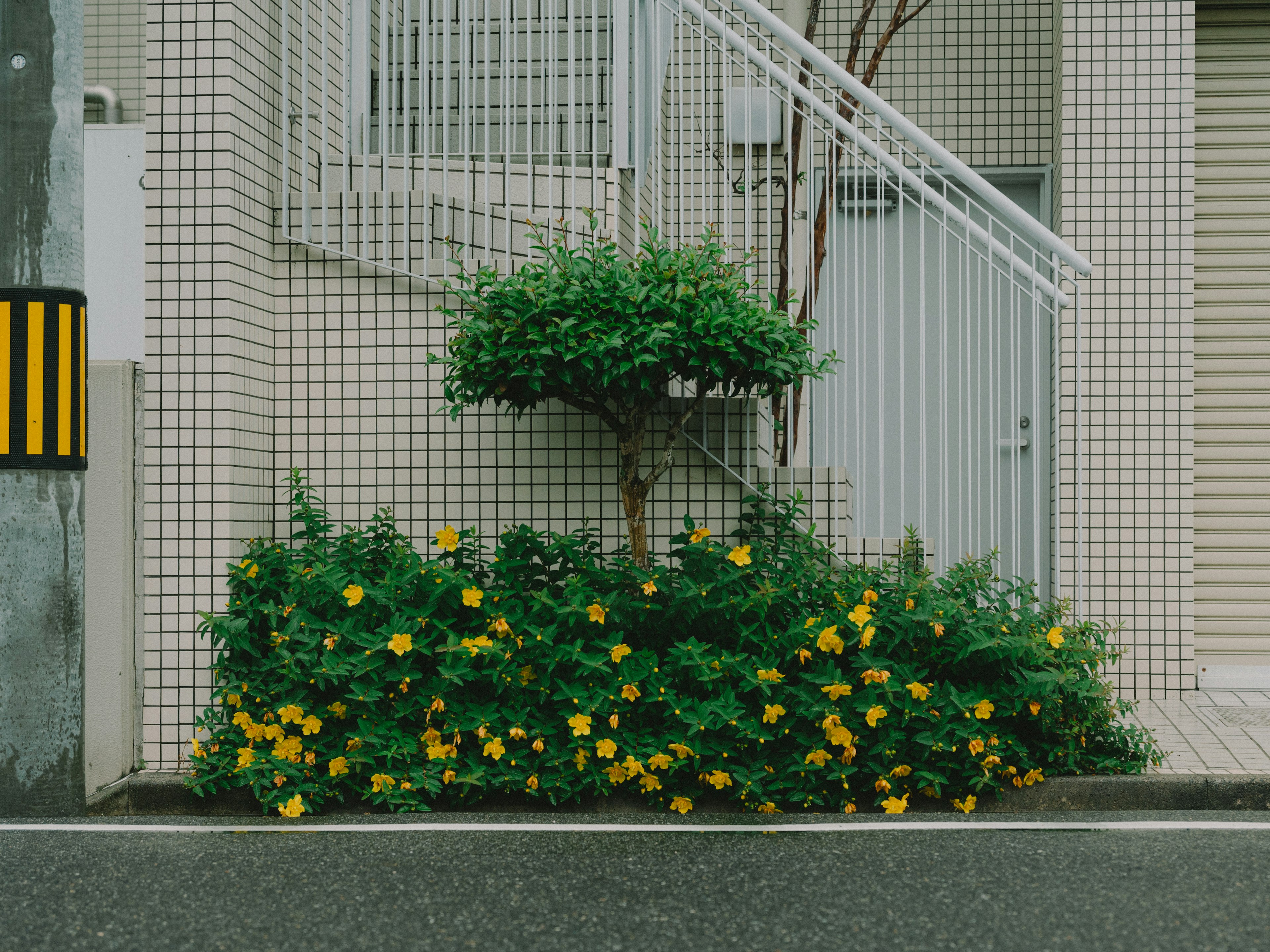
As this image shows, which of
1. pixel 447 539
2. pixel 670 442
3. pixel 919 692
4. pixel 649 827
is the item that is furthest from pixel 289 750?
pixel 919 692

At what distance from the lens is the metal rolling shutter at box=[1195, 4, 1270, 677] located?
6402 mm

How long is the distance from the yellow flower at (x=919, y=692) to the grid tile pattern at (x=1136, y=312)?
2150 mm

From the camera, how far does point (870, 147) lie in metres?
4.81

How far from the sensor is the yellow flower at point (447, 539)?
15.3ft

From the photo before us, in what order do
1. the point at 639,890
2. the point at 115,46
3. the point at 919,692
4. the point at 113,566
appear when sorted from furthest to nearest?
the point at 115,46
the point at 113,566
the point at 919,692
the point at 639,890

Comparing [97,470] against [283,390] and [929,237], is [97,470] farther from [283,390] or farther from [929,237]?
[929,237]

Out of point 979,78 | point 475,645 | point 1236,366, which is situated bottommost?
point 475,645

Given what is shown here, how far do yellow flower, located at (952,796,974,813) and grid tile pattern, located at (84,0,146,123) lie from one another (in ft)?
22.2

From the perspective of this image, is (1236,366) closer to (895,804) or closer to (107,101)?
(895,804)

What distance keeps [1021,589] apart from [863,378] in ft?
3.67

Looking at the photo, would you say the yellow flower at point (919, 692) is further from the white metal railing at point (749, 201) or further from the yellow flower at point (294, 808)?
the yellow flower at point (294, 808)

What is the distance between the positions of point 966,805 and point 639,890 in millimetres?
1552

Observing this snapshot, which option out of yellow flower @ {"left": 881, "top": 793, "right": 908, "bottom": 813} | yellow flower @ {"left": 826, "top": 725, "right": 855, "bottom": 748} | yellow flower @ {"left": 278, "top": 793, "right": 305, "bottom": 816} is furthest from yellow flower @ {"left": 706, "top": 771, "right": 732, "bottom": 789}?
yellow flower @ {"left": 278, "top": 793, "right": 305, "bottom": 816}

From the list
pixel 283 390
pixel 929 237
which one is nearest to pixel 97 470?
pixel 283 390
